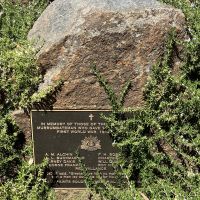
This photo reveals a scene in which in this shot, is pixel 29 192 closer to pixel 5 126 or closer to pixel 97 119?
pixel 5 126

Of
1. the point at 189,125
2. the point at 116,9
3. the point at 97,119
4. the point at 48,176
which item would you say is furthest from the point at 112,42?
the point at 48,176

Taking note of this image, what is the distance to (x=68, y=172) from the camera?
511cm

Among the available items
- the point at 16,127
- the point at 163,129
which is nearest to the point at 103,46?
the point at 163,129

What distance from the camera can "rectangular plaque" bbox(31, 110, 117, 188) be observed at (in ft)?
15.9

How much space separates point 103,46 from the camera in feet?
15.2

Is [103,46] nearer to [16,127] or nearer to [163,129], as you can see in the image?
[163,129]

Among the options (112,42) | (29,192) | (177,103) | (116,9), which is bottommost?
(29,192)

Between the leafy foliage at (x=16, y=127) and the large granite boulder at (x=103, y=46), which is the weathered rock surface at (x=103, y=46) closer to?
the large granite boulder at (x=103, y=46)

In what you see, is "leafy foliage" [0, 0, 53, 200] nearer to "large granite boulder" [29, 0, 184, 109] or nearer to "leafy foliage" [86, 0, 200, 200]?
"large granite boulder" [29, 0, 184, 109]

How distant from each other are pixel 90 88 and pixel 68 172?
103 centimetres

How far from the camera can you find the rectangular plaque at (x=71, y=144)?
486 centimetres

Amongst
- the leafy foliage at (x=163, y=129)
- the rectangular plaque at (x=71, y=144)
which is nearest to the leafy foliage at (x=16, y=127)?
the rectangular plaque at (x=71, y=144)

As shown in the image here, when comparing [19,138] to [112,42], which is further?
[19,138]

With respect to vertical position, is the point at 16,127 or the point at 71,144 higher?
the point at 16,127
